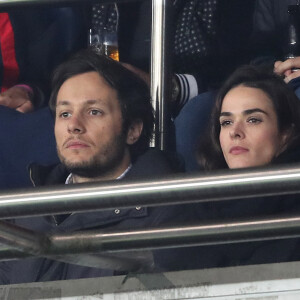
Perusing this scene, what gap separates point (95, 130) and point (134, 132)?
0.15 meters

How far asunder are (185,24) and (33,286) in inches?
71.9

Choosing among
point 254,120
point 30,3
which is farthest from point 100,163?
point 30,3

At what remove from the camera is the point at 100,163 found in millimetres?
2777

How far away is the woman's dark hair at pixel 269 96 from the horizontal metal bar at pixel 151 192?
1495mm

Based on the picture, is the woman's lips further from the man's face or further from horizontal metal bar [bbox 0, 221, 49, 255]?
horizontal metal bar [bbox 0, 221, 49, 255]

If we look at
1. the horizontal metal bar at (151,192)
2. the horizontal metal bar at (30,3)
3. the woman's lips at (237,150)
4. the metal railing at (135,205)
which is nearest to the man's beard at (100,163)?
the woman's lips at (237,150)

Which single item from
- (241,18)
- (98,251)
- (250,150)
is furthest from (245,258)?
(241,18)

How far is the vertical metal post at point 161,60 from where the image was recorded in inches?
109

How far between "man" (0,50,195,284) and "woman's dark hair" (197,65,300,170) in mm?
150

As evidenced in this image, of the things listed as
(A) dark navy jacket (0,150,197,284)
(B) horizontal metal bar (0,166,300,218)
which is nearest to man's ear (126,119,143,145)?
(A) dark navy jacket (0,150,197,284)

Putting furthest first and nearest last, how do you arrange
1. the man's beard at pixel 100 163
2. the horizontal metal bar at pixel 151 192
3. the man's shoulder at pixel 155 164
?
the man's beard at pixel 100 163, the man's shoulder at pixel 155 164, the horizontal metal bar at pixel 151 192

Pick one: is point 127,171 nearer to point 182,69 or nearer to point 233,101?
point 233,101

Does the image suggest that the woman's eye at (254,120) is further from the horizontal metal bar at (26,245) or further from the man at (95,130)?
the horizontal metal bar at (26,245)

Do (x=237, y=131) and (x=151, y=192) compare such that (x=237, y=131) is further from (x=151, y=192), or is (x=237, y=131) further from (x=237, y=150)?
(x=151, y=192)
